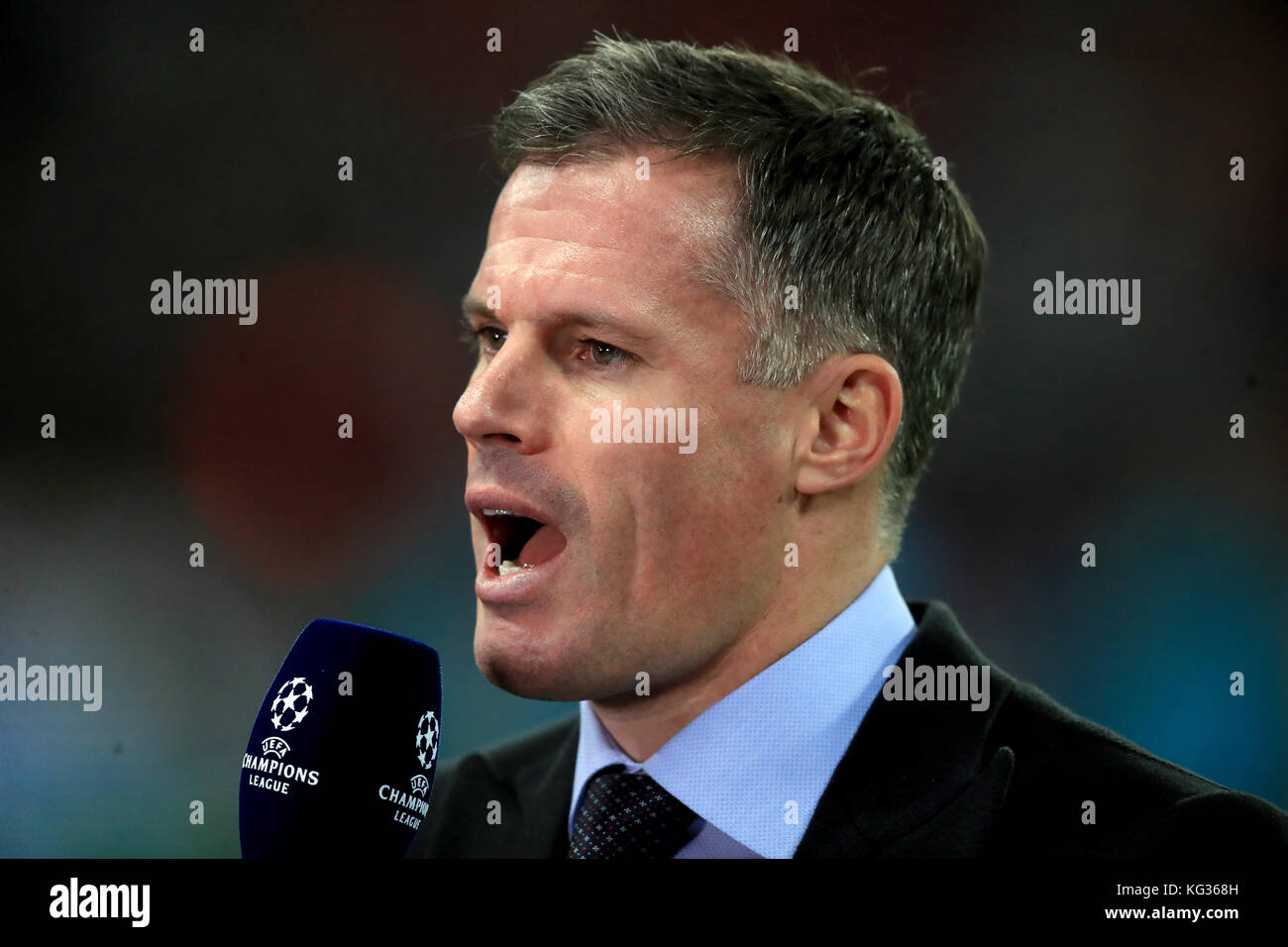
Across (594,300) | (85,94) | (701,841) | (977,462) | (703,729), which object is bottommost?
(701,841)

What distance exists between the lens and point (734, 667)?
5.17 ft

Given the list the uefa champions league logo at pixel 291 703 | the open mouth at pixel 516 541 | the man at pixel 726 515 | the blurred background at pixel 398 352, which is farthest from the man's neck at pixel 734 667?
the blurred background at pixel 398 352

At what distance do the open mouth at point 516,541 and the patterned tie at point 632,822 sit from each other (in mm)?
294

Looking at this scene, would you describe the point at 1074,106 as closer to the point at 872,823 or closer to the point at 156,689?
the point at 872,823

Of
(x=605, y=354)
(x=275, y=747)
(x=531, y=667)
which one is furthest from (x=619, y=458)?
(x=275, y=747)

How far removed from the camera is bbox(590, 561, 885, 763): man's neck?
158 centimetres

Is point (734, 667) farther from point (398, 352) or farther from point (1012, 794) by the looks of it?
point (398, 352)

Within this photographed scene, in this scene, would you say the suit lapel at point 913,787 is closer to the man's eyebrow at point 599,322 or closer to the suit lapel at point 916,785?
the suit lapel at point 916,785

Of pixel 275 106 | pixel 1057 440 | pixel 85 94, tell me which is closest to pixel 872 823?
pixel 1057 440

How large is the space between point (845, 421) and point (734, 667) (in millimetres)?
345

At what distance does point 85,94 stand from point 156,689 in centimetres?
94

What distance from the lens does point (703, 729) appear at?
1.53 metres

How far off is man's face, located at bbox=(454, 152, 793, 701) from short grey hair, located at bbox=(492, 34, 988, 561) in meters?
0.05

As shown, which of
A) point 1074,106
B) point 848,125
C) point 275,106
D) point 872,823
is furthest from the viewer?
point 275,106
